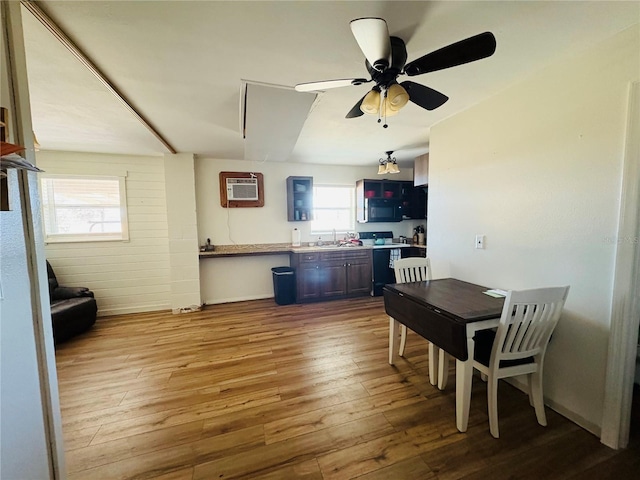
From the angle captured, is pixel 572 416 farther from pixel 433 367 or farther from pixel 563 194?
pixel 563 194

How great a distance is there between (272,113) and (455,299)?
2.22 meters

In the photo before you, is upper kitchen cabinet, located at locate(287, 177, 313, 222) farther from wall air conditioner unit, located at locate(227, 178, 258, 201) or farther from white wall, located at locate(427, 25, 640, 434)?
white wall, located at locate(427, 25, 640, 434)

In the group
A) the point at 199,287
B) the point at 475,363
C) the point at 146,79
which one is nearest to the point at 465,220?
the point at 475,363

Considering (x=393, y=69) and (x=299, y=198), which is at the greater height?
(x=393, y=69)

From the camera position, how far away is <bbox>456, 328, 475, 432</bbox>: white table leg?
5.14 feet

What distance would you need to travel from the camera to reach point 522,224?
1.95 meters

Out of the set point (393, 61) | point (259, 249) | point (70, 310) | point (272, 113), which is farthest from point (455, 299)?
point (70, 310)

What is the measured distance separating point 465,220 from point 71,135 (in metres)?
4.52

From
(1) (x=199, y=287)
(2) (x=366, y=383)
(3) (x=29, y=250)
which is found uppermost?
(3) (x=29, y=250)

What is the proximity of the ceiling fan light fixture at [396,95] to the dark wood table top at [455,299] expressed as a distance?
1.37m

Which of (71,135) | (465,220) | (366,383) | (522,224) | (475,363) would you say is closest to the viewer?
(475,363)

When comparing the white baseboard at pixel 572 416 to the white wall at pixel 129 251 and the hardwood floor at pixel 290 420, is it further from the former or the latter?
the white wall at pixel 129 251

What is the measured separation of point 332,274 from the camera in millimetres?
4266

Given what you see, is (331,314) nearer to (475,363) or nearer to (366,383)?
(366,383)
